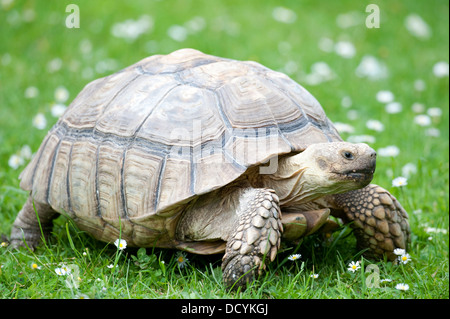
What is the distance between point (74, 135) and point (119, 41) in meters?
3.97

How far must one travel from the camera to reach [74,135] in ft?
10.1

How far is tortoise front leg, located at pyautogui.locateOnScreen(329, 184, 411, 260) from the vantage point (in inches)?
117

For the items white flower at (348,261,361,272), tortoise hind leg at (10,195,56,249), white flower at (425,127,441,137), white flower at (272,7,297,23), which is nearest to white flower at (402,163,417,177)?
white flower at (425,127,441,137)

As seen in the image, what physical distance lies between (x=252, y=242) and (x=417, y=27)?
22.6ft

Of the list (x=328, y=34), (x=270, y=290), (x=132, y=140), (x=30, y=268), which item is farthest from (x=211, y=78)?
(x=328, y=34)

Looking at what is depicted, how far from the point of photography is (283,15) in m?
8.02

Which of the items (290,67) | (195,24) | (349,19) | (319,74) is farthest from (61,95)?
(349,19)

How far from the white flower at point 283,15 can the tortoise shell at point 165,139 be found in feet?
16.4

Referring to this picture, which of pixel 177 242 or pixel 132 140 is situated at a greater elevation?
pixel 132 140

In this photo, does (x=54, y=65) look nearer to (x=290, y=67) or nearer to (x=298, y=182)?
(x=290, y=67)

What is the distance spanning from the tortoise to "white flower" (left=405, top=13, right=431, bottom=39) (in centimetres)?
577

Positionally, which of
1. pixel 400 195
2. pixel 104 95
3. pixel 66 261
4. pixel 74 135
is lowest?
pixel 400 195

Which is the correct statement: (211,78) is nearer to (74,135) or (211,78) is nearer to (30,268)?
(74,135)

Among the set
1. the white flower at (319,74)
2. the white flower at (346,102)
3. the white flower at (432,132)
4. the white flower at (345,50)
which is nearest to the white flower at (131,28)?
the white flower at (319,74)
